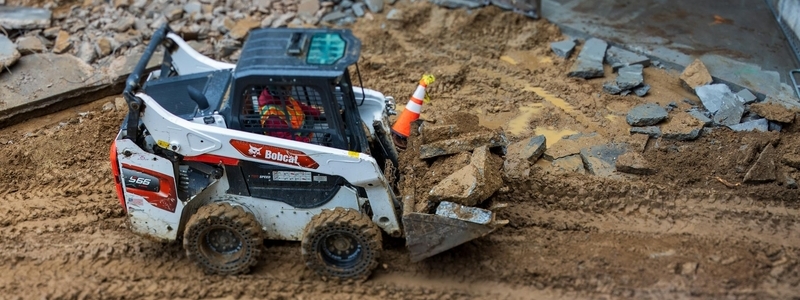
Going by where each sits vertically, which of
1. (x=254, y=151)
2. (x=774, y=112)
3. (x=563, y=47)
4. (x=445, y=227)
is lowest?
(x=563, y=47)

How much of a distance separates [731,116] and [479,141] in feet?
8.82

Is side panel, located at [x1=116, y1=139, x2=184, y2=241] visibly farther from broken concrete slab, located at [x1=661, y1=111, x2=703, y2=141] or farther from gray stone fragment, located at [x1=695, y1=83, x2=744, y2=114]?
gray stone fragment, located at [x1=695, y1=83, x2=744, y2=114]

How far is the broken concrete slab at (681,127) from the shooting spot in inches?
261

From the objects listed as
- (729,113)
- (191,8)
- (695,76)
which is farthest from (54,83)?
(729,113)

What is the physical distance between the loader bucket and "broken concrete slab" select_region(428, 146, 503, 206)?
69 millimetres

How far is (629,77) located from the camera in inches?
302

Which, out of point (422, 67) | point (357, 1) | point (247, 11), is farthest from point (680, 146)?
point (247, 11)

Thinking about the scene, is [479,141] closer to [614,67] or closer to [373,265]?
[373,265]

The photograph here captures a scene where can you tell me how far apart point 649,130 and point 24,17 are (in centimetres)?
701

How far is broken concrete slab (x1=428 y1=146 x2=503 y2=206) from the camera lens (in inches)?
199

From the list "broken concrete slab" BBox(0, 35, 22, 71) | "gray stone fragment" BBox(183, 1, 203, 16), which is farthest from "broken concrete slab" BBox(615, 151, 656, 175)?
"broken concrete slab" BBox(0, 35, 22, 71)

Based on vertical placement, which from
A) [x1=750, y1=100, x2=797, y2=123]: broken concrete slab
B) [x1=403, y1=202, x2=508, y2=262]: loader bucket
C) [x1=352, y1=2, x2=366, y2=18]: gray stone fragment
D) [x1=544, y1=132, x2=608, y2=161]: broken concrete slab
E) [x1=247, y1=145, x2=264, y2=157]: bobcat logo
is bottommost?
[x1=352, y1=2, x2=366, y2=18]: gray stone fragment

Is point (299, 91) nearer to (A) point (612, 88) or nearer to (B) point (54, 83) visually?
(A) point (612, 88)

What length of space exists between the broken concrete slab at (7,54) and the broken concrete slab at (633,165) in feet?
20.2
